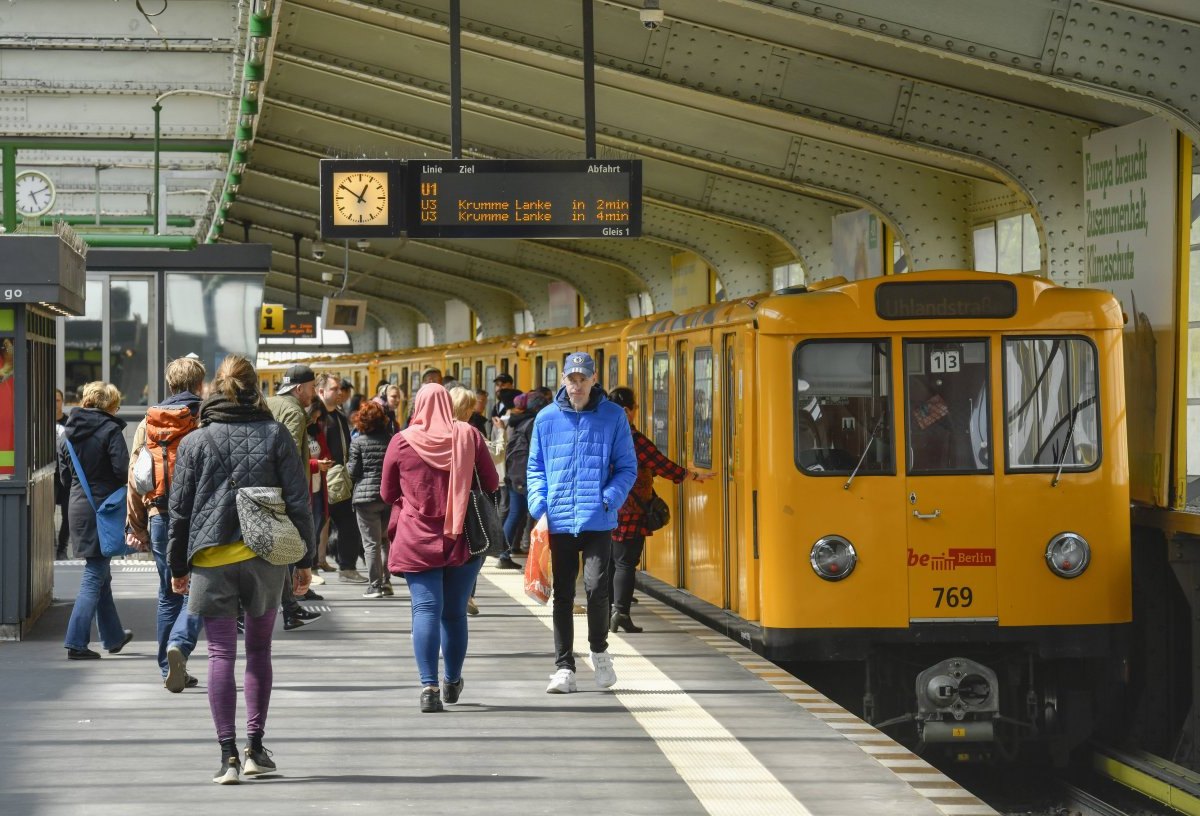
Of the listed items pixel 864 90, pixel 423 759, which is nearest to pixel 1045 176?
pixel 864 90

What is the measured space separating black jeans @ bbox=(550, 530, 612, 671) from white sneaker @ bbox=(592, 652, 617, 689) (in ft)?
0.11

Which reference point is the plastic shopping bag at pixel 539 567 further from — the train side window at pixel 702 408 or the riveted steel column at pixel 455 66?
the riveted steel column at pixel 455 66

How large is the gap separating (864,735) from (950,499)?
2.03 metres

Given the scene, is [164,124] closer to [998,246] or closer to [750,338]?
[998,246]

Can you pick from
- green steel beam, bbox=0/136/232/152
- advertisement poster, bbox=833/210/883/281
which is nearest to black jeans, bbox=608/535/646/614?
advertisement poster, bbox=833/210/883/281

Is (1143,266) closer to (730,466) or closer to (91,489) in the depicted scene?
(730,466)

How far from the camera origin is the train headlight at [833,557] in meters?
9.40

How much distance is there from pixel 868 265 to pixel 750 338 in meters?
8.02

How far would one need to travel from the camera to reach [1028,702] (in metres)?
9.62

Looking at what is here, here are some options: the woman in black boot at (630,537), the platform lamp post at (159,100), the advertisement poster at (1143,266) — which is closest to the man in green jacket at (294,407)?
the woman in black boot at (630,537)

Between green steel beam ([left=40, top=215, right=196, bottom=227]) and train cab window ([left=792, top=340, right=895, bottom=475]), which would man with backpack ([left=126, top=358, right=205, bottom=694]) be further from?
green steel beam ([left=40, top=215, right=196, bottom=227])

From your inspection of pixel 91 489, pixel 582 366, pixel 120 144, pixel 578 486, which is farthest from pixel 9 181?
pixel 578 486

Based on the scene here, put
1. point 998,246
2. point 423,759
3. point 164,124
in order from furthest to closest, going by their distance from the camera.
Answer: point 164,124, point 998,246, point 423,759

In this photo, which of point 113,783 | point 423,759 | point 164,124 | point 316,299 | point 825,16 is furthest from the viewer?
point 316,299
